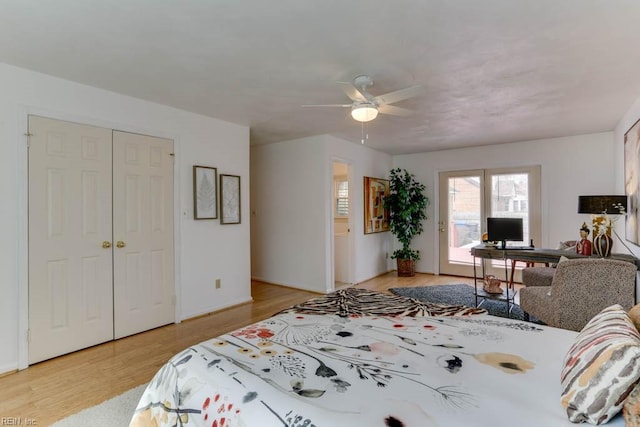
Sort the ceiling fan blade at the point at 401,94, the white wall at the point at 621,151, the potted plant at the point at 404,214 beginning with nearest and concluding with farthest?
the ceiling fan blade at the point at 401,94 → the white wall at the point at 621,151 → the potted plant at the point at 404,214

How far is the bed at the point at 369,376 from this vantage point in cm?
103

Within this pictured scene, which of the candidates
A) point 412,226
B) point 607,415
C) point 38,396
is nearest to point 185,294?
point 38,396

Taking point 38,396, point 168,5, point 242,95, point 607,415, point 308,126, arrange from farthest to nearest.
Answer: point 308,126 → point 242,95 → point 38,396 → point 168,5 → point 607,415

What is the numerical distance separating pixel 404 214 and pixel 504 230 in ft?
6.42

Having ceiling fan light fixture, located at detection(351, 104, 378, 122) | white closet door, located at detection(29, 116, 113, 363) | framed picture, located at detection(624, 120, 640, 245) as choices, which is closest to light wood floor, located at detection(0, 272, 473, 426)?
white closet door, located at detection(29, 116, 113, 363)

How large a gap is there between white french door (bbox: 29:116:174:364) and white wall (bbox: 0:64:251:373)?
0.27ft

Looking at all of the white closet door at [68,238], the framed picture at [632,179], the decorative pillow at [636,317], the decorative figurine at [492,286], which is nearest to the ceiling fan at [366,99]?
the decorative pillow at [636,317]

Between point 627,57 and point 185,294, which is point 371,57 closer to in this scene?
point 627,57

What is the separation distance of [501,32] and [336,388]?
2305 mm

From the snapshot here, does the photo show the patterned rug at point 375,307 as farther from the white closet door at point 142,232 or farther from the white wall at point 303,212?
the white wall at point 303,212

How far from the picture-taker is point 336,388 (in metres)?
1.16

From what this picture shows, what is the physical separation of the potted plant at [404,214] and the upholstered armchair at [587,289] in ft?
11.2

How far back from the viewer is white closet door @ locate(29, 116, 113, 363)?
9.07 feet

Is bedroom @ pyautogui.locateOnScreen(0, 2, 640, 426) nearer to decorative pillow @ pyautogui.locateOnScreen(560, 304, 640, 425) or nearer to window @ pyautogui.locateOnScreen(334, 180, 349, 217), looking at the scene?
window @ pyautogui.locateOnScreen(334, 180, 349, 217)
